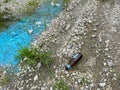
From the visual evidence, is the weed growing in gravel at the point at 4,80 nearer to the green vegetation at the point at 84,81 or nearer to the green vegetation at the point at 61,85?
the green vegetation at the point at 61,85

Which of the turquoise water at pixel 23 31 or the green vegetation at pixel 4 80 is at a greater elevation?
the turquoise water at pixel 23 31

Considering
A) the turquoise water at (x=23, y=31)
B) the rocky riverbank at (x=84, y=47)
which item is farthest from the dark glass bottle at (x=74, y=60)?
the turquoise water at (x=23, y=31)

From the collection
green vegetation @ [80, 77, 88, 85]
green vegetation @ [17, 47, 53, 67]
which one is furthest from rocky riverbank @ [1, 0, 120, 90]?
green vegetation @ [17, 47, 53, 67]

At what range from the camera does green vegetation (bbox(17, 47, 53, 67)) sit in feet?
16.8

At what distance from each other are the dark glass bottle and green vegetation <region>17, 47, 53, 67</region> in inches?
16.6

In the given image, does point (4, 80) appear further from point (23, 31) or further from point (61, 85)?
point (23, 31)

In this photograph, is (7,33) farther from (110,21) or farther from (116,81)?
(116,81)

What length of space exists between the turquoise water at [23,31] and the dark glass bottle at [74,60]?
126cm

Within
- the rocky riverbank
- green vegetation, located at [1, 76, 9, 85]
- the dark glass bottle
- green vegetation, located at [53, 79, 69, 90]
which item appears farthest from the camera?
green vegetation, located at [1, 76, 9, 85]

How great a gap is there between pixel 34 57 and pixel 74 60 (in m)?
0.86

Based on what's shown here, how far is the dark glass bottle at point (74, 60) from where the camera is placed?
4.96 m

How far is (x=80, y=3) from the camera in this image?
688 cm

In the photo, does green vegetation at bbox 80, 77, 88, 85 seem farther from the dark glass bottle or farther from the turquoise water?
the turquoise water

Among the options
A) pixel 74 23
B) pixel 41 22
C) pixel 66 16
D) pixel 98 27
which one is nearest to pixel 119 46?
pixel 98 27
